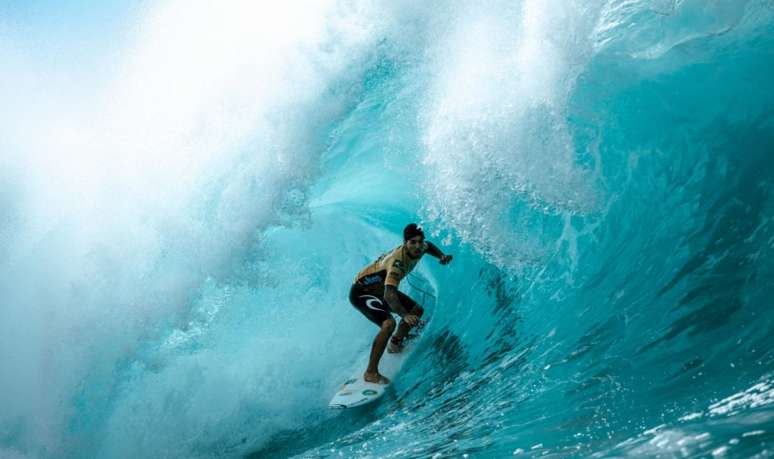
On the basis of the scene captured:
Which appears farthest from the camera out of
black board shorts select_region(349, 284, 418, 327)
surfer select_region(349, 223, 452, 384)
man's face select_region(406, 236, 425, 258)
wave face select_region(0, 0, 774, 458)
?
black board shorts select_region(349, 284, 418, 327)

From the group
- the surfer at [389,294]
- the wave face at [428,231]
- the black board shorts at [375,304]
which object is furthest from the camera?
the black board shorts at [375,304]

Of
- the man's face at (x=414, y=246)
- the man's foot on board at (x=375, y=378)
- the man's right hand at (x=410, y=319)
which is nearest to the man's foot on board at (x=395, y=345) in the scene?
the man's foot on board at (x=375, y=378)

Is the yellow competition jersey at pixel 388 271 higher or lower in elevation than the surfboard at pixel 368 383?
higher

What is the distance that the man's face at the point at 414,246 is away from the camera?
20.2ft

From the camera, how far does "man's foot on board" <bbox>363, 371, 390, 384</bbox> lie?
6215 millimetres

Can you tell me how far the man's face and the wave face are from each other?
909 millimetres

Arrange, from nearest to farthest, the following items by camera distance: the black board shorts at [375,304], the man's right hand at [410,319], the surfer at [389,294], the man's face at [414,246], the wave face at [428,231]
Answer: the wave face at [428,231]
the man's right hand at [410,319]
the surfer at [389,294]
the man's face at [414,246]
the black board shorts at [375,304]

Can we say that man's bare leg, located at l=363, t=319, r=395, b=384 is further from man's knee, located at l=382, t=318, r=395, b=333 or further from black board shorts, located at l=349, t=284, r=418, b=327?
black board shorts, located at l=349, t=284, r=418, b=327

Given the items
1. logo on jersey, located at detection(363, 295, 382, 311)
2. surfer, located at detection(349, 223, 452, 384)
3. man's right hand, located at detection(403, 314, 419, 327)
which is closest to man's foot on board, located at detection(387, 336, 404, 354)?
surfer, located at detection(349, 223, 452, 384)

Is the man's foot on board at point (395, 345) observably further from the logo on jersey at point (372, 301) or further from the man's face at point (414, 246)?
the man's face at point (414, 246)

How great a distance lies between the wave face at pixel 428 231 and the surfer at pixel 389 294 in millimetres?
363

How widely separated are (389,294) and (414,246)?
52 cm

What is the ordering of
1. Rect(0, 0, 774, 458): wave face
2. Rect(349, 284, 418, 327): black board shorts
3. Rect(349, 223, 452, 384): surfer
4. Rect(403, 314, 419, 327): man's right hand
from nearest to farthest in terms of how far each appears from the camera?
Rect(0, 0, 774, 458): wave face, Rect(403, 314, 419, 327): man's right hand, Rect(349, 223, 452, 384): surfer, Rect(349, 284, 418, 327): black board shorts

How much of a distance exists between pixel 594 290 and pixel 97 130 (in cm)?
757
